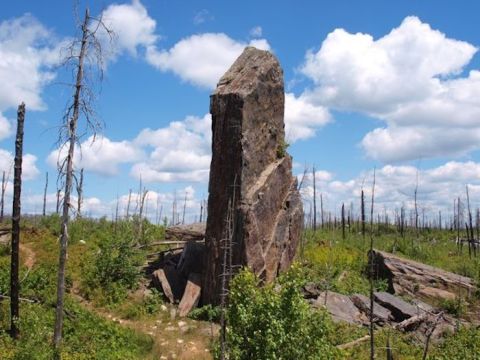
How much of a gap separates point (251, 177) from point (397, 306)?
8.37m

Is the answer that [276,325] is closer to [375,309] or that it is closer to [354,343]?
[354,343]

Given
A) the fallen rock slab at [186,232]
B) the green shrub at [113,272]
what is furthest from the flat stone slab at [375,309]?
the green shrub at [113,272]

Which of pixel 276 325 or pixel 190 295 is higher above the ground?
pixel 276 325

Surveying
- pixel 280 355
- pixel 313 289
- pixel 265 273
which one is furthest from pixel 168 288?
pixel 280 355

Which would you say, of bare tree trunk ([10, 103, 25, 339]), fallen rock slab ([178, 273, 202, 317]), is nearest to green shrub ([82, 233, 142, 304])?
fallen rock slab ([178, 273, 202, 317])

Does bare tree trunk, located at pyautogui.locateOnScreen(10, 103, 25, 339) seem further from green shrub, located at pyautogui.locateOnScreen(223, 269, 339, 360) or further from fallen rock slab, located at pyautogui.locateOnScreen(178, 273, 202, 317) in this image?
green shrub, located at pyautogui.locateOnScreen(223, 269, 339, 360)

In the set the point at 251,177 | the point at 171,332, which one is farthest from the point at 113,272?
the point at 251,177

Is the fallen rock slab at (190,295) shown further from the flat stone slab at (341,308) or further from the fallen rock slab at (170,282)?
the flat stone slab at (341,308)

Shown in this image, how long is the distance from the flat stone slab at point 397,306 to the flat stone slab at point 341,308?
5.04 ft

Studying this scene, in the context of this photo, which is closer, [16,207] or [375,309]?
[16,207]

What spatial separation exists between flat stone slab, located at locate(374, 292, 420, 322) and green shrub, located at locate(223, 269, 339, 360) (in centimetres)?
1008

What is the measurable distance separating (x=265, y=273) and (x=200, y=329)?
12.0 feet

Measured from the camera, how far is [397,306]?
2164 cm

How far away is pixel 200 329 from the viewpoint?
61.9 feet
